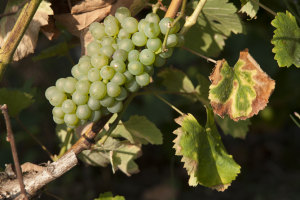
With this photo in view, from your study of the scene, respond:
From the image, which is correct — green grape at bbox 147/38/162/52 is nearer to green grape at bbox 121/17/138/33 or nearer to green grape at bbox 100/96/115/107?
green grape at bbox 121/17/138/33

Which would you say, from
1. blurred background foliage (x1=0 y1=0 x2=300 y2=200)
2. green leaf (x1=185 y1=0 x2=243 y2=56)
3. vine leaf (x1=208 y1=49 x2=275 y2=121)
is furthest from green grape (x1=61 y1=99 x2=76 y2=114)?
blurred background foliage (x1=0 y1=0 x2=300 y2=200)

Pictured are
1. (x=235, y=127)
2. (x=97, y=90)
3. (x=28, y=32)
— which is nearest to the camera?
(x=97, y=90)

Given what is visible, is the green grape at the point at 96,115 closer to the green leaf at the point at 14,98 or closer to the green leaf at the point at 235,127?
the green leaf at the point at 14,98

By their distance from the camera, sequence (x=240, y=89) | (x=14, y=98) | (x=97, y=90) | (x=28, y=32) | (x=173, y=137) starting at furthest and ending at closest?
(x=173, y=137), (x=14, y=98), (x=28, y=32), (x=240, y=89), (x=97, y=90)

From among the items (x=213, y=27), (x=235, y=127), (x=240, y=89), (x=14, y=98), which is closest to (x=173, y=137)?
(x=235, y=127)

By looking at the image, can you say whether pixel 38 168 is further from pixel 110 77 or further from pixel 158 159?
pixel 158 159

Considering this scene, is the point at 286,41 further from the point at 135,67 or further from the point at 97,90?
the point at 97,90
